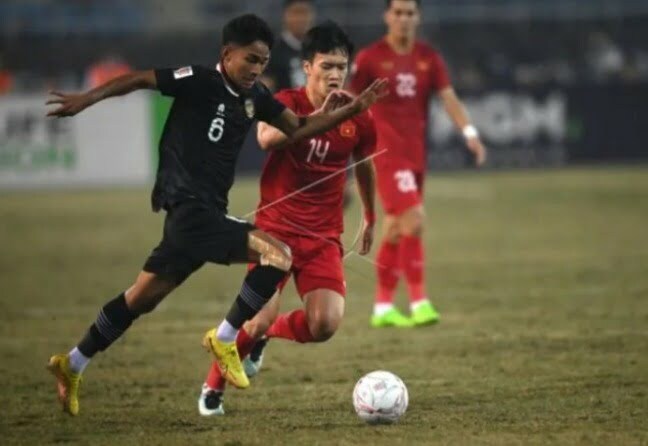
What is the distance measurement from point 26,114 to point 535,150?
8.92 m

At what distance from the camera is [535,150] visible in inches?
1016

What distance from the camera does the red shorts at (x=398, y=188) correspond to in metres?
10.9

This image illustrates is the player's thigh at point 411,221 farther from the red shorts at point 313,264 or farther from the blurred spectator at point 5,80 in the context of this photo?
the blurred spectator at point 5,80

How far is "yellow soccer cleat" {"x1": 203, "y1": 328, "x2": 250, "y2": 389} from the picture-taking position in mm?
6957

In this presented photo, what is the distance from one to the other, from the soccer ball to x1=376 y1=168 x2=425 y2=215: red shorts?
13.2 feet

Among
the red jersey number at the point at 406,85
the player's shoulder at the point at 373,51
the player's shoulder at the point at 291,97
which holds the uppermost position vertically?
the player's shoulder at the point at 373,51

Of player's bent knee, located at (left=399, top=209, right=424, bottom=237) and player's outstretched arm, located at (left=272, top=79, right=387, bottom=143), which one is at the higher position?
player's outstretched arm, located at (left=272, top=79, right=387, bottom=143)

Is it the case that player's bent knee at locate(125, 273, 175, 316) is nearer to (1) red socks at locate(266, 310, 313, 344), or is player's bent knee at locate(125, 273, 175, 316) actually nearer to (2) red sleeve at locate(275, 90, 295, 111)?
(1) red socks at locate(266, 310, 313, 344)

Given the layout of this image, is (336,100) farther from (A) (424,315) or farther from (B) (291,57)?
(B) (291,57)

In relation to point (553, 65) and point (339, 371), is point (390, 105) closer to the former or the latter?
→ point (339, 371)

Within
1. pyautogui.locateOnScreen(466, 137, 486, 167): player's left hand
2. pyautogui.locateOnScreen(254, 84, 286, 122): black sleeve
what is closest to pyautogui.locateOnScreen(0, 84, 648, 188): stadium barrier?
pyautogui.locateOnScreen(466, 137, 486, 167): player's left hand

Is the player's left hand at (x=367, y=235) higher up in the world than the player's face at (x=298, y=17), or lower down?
lower down

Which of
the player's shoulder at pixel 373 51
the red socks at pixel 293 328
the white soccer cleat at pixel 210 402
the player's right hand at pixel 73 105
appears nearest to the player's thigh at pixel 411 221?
the player's shoulder at pixel 373 51

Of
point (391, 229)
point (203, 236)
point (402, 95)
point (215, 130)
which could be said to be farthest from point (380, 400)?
point (402, 95)
